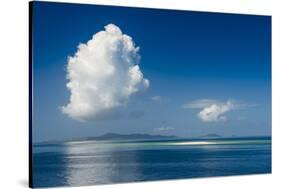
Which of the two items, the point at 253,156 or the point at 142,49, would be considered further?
the point at 253,156

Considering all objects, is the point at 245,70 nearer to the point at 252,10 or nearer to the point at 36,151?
the point at 252,10

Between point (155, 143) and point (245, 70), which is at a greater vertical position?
point (245, 70)

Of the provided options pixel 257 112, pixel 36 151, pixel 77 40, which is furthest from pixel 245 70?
pixel 36 151

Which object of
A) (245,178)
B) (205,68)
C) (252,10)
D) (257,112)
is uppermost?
(252,10)

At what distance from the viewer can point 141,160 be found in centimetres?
1041

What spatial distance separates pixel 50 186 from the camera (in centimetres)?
971

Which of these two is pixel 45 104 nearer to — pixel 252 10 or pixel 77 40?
pixel 77 40

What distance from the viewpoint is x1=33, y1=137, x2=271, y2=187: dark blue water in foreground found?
9859mm

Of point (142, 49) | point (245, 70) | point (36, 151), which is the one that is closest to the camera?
point (36, 151)

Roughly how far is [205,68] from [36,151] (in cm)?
290

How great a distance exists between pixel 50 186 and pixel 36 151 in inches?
20.3

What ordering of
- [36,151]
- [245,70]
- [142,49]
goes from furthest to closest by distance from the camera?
[245,70], [142,49], [36,151]

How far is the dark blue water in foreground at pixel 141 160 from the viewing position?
986cm

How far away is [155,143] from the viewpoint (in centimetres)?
1041
